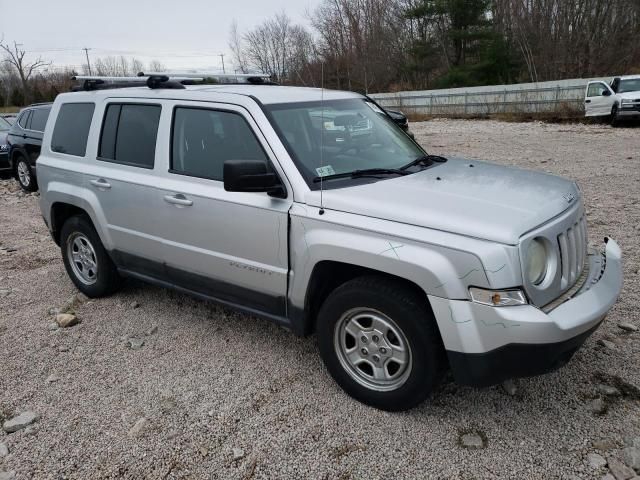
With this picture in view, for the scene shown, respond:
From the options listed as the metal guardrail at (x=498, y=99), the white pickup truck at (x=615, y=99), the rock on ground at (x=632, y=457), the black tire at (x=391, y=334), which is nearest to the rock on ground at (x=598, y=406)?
the rock on ground at (x=632, y=457)

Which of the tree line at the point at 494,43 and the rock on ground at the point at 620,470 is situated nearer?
the rock on ground at the point at 620,470

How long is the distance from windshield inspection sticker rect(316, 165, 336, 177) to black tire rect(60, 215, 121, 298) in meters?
2.42

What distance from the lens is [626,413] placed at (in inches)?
118

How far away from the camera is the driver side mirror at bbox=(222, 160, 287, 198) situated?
3.04 m

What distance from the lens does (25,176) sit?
11484 mm

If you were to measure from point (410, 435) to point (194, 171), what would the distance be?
228 cm

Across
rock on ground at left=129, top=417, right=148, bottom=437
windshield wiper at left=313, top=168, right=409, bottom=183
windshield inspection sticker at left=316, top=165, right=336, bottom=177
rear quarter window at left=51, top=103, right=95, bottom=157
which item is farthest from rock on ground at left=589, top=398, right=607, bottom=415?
rear quarter window at left=51, top=103, right=95, bottom=157

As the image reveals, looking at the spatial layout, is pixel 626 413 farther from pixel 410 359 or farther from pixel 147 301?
pixel 147 301

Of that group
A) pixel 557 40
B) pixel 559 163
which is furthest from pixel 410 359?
pixel 557 40

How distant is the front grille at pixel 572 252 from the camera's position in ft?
9.29

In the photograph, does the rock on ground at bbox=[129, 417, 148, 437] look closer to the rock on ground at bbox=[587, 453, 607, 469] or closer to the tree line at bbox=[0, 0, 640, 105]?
the rock on ground at bbox=[587, 453, 607, 469]

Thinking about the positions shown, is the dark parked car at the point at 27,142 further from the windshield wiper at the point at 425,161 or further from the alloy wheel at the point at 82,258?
the windshield wiper at the point at 425,161

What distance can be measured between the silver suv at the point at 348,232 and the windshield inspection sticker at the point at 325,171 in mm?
14

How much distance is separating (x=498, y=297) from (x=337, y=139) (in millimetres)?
1675
